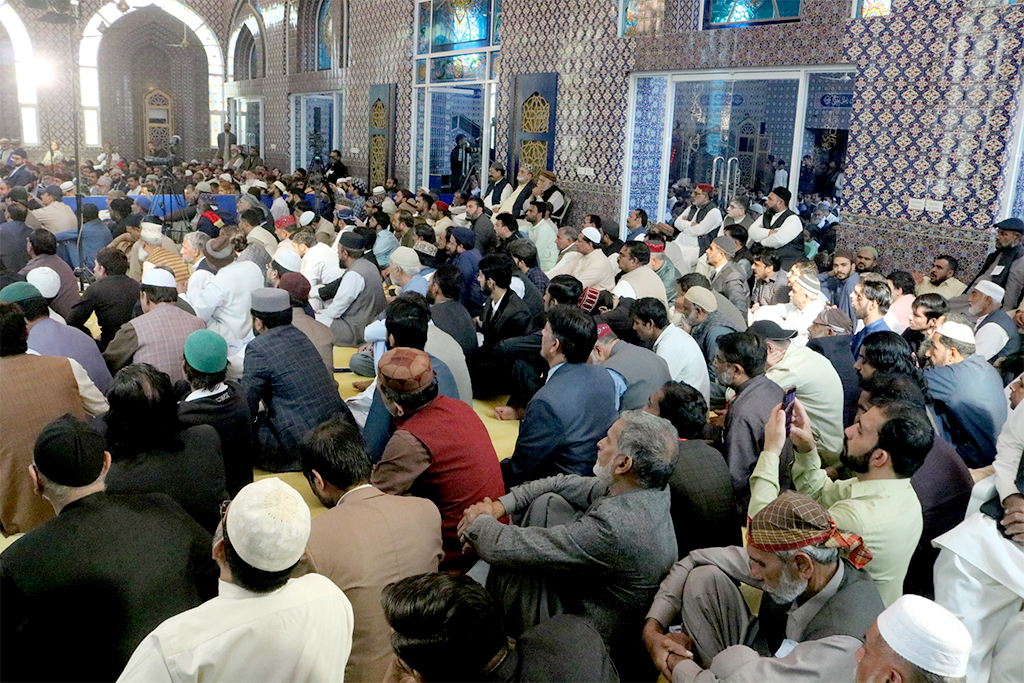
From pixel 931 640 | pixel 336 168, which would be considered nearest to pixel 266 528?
pixel 931 640

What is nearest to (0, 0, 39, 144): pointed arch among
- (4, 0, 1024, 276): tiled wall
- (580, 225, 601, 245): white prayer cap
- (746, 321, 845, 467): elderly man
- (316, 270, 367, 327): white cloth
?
(4, 0, 1024, 276): tiled wall

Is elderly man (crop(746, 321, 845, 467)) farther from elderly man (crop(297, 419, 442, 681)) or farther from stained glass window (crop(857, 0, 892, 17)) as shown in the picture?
stained glass window (crop(857, 0, 892, 17))

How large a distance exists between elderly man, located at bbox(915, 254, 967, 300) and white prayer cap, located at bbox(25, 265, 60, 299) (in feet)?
18.4

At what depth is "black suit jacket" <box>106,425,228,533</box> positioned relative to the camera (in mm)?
2373

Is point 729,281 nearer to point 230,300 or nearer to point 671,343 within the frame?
point 671,343

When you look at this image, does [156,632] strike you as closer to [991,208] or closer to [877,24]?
[991,208]

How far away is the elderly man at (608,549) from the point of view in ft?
7.17

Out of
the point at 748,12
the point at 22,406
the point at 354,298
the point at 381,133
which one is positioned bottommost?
the point at 354,298

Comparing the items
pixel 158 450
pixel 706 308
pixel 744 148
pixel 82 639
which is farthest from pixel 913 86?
pixel 82 639

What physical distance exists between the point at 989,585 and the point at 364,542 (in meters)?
1.67

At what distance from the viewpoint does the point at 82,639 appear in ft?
5.82

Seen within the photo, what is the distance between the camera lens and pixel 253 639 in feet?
4.99

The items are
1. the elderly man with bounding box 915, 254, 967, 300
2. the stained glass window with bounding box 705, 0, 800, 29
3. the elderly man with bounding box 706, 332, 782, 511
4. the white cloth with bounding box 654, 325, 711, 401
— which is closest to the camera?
the elderly man with bounding box 706, 332, 782, 511

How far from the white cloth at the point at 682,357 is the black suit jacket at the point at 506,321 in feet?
3.42
